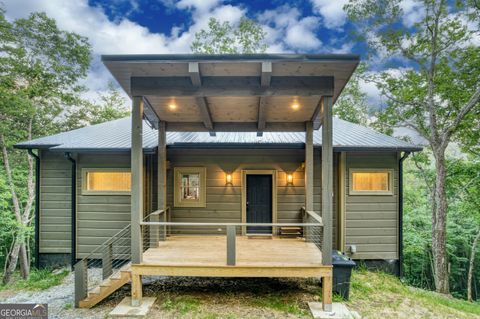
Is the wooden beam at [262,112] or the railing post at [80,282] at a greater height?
the wooden beam at [262,112]

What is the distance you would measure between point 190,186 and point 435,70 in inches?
307

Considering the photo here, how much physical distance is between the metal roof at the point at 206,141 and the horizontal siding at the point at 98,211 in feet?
1.38

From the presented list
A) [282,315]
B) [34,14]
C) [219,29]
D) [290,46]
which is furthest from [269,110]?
[290,46]

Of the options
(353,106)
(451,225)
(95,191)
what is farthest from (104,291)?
(353,106)

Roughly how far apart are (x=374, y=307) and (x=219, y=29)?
15.3 metres

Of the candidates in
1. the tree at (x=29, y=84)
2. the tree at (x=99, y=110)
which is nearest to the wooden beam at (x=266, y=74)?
the tree at (x=29, y=84)

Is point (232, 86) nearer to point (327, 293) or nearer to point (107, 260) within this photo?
point (327, 293)

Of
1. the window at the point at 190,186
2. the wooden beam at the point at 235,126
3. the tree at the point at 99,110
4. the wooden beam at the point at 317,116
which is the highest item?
the tree at the point at 99,110

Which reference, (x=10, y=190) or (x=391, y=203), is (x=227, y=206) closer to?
(x=391, y=203)

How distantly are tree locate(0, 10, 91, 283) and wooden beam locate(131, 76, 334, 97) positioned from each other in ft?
23.0

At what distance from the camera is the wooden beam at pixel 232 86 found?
3812 millimetres

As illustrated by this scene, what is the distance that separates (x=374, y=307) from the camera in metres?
4.15

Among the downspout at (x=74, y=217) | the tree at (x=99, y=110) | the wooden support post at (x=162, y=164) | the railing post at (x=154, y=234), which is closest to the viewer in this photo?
the railing post at (x=154, y=234)

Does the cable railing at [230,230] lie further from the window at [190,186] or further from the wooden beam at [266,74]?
the wooden beam at [266,74]
